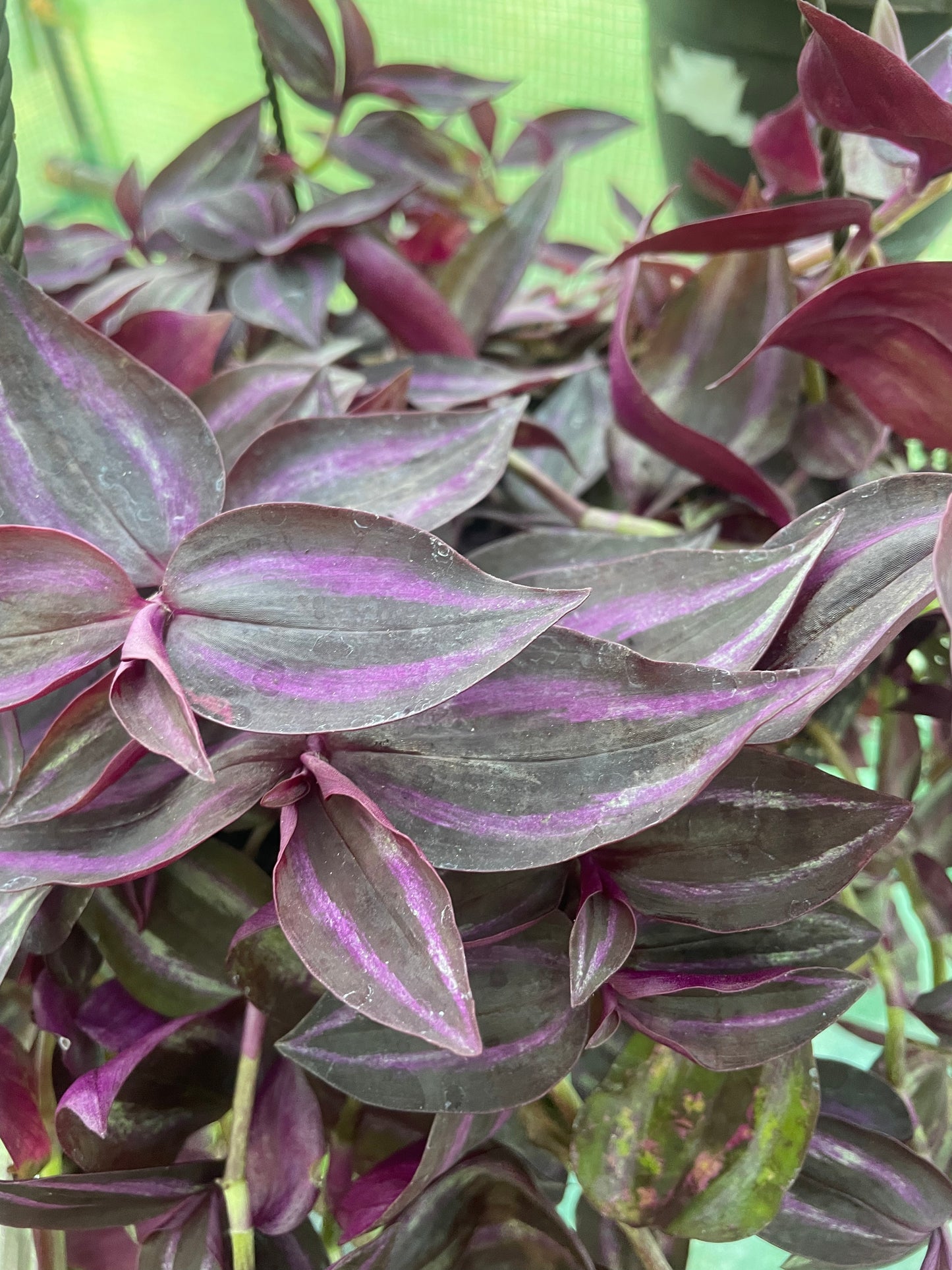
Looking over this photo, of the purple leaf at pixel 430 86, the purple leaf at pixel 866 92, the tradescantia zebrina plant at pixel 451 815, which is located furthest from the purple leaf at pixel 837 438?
the purple leaf at pixel 430 86

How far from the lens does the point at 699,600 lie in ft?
0.87

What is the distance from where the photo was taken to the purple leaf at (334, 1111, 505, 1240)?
0.86 ft

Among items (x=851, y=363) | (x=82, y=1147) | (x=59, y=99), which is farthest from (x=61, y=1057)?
(x=59, y=99)

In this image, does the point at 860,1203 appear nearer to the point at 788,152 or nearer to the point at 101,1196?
the point at 101,1196

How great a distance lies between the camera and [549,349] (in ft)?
1.86

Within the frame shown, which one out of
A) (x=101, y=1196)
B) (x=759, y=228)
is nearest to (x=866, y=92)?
(x=759, y=228)

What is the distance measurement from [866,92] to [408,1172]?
0.35 m

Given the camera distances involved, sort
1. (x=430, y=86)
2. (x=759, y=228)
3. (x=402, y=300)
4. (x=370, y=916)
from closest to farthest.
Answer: (x=370, y=916)
(x=759, y=228)
(x=402, y=300)
(x=430, y=86)

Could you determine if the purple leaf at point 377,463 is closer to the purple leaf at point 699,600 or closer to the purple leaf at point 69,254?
the purple leaf at point 699,600

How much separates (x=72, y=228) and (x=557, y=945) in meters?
0.54

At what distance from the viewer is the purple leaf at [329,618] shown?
8.3 inches

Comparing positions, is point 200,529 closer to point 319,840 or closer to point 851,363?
point 319,840

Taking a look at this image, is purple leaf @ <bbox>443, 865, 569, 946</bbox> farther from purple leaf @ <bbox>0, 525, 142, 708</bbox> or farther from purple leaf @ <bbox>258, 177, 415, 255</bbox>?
purple leaf @ <bbox>258, 177, 415, 255</bbox>

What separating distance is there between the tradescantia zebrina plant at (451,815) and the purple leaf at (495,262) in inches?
5.5
